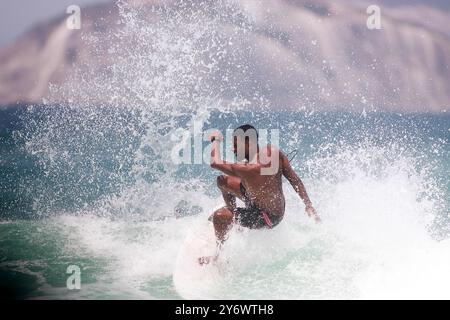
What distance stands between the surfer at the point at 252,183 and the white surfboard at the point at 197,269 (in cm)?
13

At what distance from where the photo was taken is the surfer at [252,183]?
4.73 metres

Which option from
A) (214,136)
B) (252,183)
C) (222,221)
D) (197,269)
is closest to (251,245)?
(222,221)

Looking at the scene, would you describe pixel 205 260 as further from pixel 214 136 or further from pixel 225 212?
pixel 214 136

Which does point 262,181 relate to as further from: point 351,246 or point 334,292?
point 351,246

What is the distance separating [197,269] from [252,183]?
1.28 metres

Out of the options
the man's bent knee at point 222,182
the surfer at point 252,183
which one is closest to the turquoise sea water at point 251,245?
the surfer at point 252,183

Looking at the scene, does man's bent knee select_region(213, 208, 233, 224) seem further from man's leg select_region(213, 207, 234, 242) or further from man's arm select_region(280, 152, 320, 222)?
man's arm select_region(280, 152, 320, 222)

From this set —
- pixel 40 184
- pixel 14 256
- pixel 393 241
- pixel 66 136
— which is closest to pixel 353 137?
pixel 66 136

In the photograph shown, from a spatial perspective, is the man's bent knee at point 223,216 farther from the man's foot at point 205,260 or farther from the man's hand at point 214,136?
the man's hand at point 214,136

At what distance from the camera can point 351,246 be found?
5.84 metres

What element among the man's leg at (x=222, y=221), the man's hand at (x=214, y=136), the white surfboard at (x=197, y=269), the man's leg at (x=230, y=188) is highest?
the man's hand at (x=214, y=136)

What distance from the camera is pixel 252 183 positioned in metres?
4.88

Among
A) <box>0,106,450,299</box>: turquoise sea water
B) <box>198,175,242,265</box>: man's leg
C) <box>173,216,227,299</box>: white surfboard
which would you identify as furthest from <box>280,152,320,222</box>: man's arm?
<box>173,216,227,299</box>: white surfboard

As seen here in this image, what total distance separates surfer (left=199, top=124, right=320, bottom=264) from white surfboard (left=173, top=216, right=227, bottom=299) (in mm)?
134
